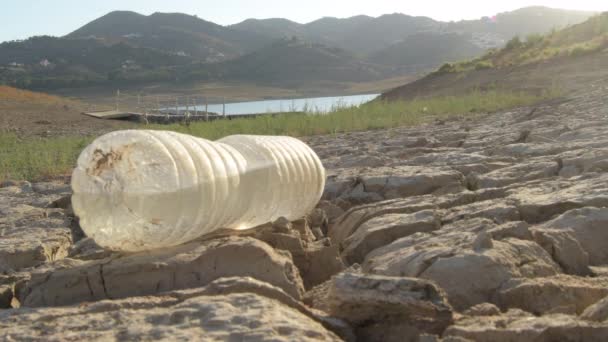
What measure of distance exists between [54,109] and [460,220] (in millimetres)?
18686

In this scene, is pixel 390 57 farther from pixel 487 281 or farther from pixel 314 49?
pixel 487 281

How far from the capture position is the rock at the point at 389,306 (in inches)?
68.2

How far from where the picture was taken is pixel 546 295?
6.39 ft

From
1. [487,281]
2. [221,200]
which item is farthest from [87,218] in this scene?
[487,281]

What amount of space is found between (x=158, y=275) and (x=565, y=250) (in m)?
1.33

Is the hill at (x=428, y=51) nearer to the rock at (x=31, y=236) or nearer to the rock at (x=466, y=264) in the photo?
the rock at (x=31, y=236)

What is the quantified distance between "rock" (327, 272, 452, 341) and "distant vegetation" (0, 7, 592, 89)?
40.8 m

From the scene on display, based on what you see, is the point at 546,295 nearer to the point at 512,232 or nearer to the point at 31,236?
the point at 512,232

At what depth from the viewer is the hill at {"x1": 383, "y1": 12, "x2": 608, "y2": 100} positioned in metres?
14.3

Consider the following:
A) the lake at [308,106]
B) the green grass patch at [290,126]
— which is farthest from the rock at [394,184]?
the lake at [308,106]

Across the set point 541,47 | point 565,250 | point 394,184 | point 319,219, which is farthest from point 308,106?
point 541,47

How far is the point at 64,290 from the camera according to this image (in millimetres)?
2127

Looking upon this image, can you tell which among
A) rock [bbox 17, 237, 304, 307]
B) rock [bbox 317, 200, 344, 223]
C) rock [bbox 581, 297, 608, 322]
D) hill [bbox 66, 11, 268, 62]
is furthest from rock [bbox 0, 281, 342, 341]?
hill [bbox 66, 11, 268, 62]

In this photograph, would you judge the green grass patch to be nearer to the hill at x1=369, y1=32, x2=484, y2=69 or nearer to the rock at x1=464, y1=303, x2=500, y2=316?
the rock at x1=464, y1=303, x2=500, y2=316
